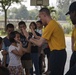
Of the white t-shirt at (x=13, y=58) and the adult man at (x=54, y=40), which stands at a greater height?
the adult man at (x=54, y=40)

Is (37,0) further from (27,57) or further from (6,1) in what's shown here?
(6,1)

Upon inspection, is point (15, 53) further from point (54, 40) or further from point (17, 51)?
point (54, 40)

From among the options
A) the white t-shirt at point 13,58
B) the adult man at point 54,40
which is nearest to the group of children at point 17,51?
the white t-shirt at point 13,58

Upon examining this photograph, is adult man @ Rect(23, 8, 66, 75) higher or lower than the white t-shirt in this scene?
higher

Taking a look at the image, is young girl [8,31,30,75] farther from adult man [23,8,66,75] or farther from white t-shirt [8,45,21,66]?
adult man [23,8,66,75]

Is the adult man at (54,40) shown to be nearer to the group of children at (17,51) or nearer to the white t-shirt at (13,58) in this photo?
the group of children at (17,51)

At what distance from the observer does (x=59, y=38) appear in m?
5.52

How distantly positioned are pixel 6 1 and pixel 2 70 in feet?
96.2

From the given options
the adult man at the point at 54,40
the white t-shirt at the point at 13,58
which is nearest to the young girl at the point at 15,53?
the white t-shirt at the point at 13,58

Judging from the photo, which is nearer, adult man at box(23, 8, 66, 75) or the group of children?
adult man at box(23, 8, 66, 75)

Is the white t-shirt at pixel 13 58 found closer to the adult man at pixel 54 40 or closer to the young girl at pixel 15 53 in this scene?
the young girl at pixel 15 53

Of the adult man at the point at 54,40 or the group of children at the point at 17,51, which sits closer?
the adult man at the point at 54,40

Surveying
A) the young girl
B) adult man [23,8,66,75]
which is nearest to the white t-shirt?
the young girl

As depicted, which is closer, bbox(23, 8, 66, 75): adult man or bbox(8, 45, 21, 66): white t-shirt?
bbox(23, 8, 66, 75): adult man
